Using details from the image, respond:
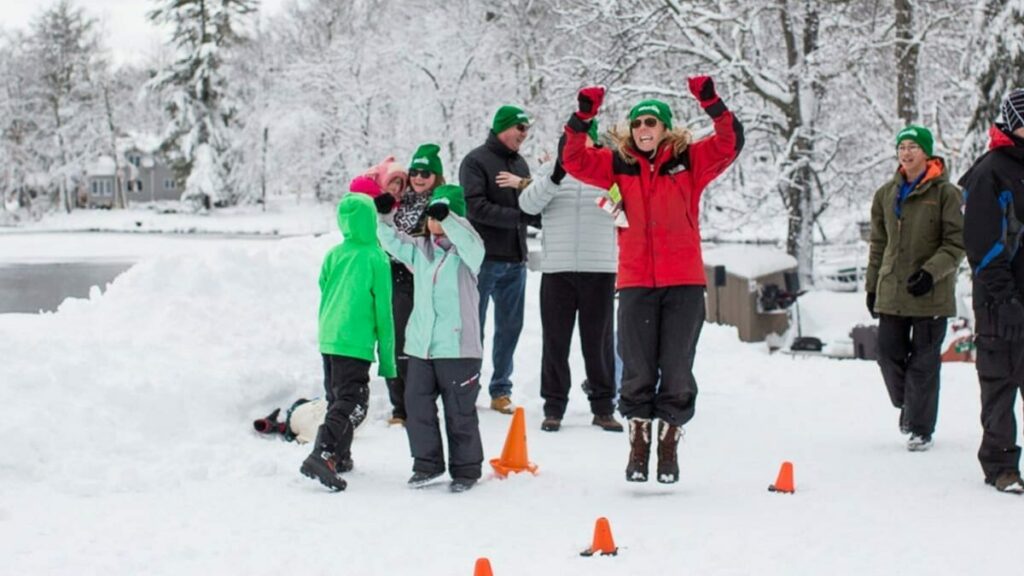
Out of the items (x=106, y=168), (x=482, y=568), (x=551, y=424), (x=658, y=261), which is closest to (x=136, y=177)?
(x=106, y=168)

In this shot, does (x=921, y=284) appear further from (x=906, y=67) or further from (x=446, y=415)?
(x=906, y=67)

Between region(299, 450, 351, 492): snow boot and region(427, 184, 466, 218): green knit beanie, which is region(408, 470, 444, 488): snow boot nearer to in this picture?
region(299, 450, 351, 492): snow boot

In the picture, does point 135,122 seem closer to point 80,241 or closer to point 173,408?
point 80,241

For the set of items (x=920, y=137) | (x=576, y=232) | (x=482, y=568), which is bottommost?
(x=482, y=568)

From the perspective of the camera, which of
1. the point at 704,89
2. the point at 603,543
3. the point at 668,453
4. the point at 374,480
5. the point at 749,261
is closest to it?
the point at 603,543

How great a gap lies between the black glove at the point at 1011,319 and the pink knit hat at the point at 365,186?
3621mm

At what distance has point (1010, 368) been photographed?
559 centimetres

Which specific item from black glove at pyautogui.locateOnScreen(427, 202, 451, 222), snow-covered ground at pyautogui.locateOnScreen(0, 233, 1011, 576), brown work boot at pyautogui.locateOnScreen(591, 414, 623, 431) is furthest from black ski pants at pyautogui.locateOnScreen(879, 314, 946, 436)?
black glove at pyautogui.locateOnScreen(427, 202, 451, 222)

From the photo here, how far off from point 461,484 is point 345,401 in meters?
0.81

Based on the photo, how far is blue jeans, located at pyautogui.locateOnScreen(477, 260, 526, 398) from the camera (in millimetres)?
7871

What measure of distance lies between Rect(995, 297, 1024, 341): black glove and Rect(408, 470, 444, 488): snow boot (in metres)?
3.09

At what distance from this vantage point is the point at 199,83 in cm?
6306

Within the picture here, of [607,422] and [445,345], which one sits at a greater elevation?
Answer: [445,345]

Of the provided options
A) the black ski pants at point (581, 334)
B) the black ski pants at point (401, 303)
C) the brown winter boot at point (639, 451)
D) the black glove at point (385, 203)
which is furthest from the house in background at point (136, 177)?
the brown winter boot at point (639, 451)
